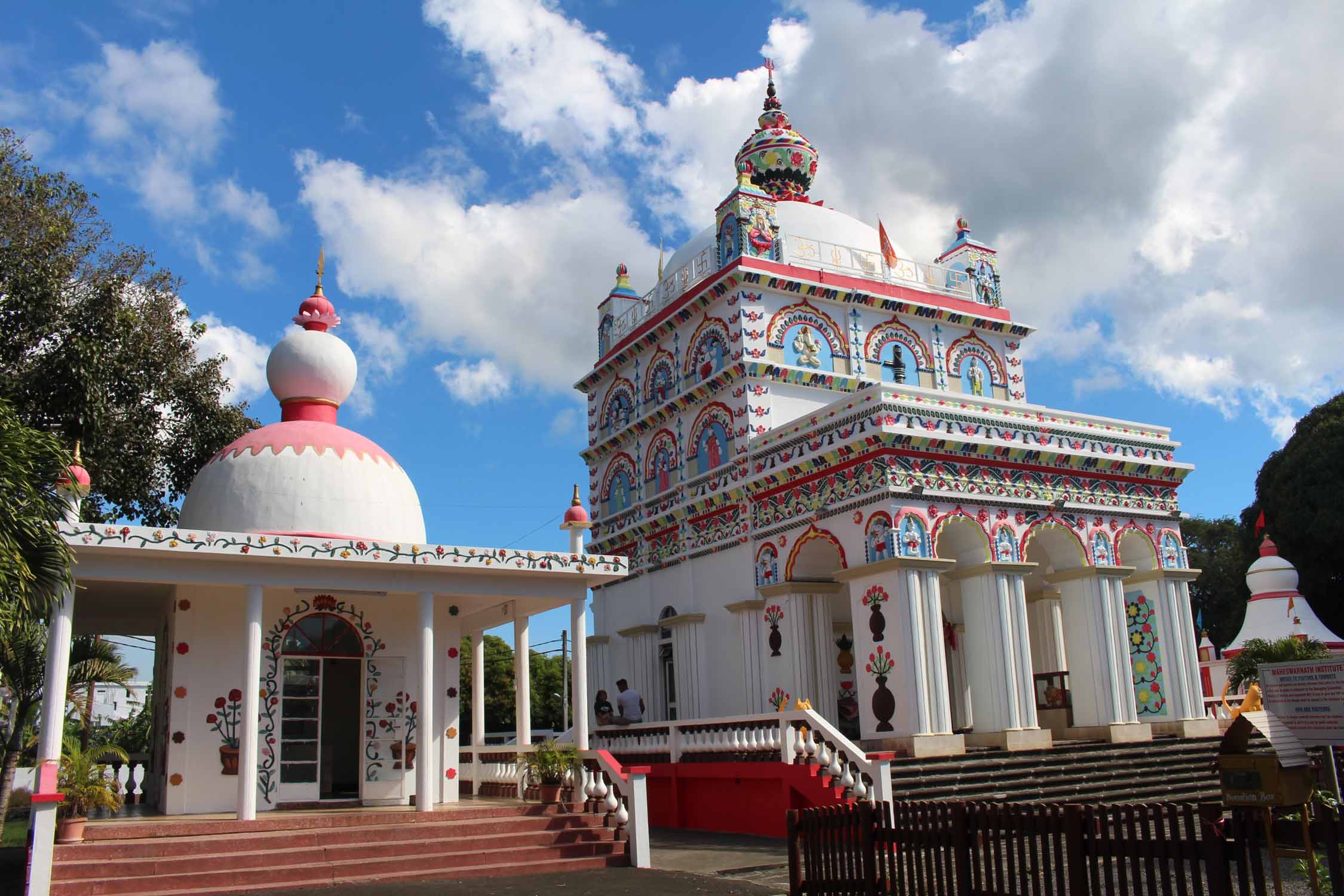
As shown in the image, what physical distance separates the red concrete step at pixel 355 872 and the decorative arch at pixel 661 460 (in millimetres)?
10878

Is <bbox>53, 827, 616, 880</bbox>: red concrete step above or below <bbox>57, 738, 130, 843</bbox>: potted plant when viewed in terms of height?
below

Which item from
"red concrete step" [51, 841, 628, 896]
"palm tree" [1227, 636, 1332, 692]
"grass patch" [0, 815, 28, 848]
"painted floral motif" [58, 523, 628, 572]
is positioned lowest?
"grass patch" [0, 815, 28, 848]

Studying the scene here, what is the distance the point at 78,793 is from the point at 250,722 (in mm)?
1704

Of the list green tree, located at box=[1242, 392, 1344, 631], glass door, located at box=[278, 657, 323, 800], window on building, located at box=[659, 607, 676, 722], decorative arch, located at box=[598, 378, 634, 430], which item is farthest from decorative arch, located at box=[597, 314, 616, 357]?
green tree, located at box=[1242, 392, 1344, 631]

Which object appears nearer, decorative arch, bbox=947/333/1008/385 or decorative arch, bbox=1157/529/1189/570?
decorative arch, bbox=1157/529/1189/570

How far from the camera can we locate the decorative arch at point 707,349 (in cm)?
2111

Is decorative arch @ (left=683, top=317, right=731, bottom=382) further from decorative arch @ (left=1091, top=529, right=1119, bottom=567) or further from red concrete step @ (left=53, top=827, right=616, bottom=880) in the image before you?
red concrete step @ (left=53, top=827, right=616, bottom=880)

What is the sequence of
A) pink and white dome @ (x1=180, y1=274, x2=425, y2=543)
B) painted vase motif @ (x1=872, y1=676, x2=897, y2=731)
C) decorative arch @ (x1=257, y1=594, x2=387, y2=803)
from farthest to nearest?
painted vase motif @ (x1=872, y1=676, x2=897, y2=731) < pink and white dome @ (x1=180, y1=274, x2=425, y2=543) < decorative arch @ (x1=257, y1=594, x2=387, y2=803)

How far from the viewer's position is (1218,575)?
4209 cm

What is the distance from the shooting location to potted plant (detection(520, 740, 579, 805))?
13180mm

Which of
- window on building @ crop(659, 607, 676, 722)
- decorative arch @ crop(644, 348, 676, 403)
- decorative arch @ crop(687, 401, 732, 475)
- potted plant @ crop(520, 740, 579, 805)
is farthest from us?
decorative arch @ crop(644, 348, 676, 403)

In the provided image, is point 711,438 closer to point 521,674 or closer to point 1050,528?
point 1050,528

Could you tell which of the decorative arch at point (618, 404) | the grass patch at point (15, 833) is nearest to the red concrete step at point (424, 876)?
the grass patch at point (15, 833)

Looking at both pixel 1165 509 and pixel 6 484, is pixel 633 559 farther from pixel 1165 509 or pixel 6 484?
pixel 6 484
